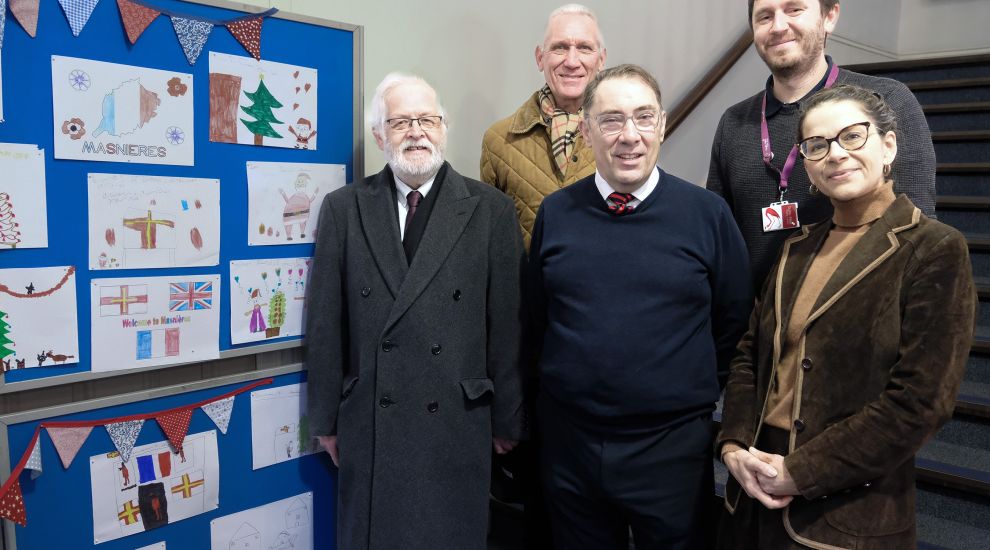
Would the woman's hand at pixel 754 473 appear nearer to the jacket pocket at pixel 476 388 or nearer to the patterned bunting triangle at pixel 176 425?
the jacket pocket at pixel 476 388

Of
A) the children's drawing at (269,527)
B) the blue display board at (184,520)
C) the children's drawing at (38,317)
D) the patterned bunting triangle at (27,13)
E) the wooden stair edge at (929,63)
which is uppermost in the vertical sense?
the wooden stair edge at (929,63)

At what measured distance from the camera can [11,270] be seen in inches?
57.8

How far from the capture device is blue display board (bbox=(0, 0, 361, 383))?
1.46 metres

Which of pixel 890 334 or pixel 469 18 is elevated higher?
pixel 469 18

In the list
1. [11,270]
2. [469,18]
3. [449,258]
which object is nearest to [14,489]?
[11,270]

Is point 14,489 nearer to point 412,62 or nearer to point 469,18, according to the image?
point 412,62

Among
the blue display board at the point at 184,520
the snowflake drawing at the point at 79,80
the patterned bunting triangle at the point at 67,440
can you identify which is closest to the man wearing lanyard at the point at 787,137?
the blue display board at the point at 184,520

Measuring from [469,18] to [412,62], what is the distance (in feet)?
1.08

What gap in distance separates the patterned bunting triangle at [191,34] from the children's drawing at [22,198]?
1.33 ft

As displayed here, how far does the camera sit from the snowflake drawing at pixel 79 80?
151 centimetres

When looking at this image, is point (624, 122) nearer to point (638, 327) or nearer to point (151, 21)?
point (638, 327)

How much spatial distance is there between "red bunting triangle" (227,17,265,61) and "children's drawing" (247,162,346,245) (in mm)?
288

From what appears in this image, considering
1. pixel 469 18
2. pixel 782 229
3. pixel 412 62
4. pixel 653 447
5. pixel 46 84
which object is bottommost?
pixel 653 447

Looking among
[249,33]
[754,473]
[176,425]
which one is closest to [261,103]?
[249,33]
